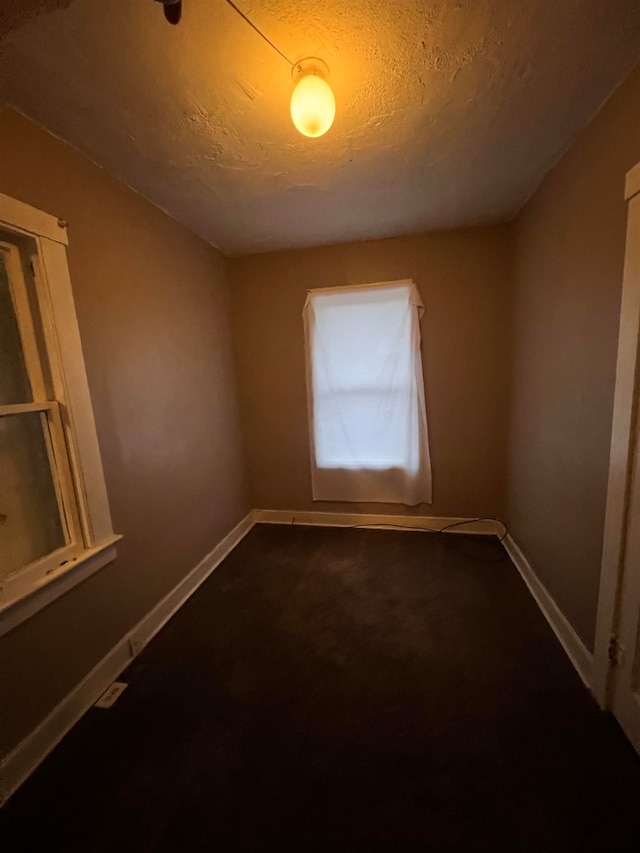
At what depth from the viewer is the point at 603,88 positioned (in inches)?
50.0

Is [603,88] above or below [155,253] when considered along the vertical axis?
above

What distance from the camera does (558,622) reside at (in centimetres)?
176

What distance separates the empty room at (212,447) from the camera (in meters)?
1.08

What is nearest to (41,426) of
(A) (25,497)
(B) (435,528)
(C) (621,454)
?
(A) (25,497)

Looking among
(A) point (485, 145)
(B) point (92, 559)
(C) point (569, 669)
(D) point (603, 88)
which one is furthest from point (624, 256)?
(B) point (92, 559)

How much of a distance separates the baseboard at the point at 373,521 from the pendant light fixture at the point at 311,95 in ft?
8.67

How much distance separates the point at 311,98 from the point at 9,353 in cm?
144

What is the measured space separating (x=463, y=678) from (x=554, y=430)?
127 cm

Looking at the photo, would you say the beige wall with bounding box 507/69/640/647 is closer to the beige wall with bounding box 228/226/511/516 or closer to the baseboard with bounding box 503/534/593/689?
the baseboard with bounding box 503/534/593/689

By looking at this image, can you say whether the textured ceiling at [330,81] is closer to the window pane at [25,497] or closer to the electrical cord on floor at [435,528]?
the window pane at [25,497]

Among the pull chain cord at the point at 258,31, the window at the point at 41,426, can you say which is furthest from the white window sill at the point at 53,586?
the pull chain cord at the point at 258,31

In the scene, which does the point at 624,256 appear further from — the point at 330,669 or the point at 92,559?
the point at 92,559

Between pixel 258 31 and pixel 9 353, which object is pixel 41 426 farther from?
pixel 258 31

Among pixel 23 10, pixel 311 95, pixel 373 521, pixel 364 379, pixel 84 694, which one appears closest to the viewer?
pixel 23 10
